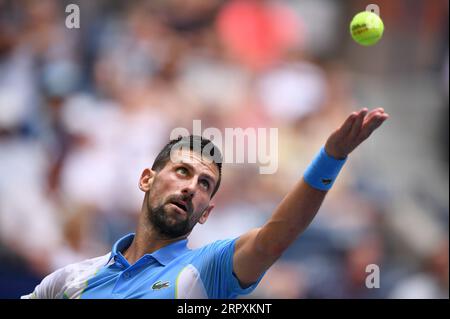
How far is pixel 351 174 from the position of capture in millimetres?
8320

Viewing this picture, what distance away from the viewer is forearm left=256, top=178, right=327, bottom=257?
138 inches

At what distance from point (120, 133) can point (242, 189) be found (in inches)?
54.0

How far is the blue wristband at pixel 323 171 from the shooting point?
11.4 feet

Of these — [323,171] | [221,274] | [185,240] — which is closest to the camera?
[323,171]

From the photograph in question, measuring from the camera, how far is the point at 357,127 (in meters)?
3.31

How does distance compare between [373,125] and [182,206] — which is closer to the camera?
[373,125]

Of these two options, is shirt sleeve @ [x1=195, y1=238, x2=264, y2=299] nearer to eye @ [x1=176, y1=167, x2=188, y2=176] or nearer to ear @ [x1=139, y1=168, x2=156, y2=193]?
eye @ [x1=176, y1=167, x2=188, y2=176]

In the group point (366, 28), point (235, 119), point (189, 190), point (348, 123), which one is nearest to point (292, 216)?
point (348, 123)

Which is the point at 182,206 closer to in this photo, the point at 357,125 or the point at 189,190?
the point at 189,190

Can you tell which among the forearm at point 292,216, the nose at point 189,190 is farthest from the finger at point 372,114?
the nose at point 189,190

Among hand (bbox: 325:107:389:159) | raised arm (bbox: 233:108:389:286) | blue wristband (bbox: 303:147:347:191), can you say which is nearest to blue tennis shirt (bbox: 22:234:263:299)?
raised arm (bbox: 233:108:389:286)

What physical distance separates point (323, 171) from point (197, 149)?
3.45ft
